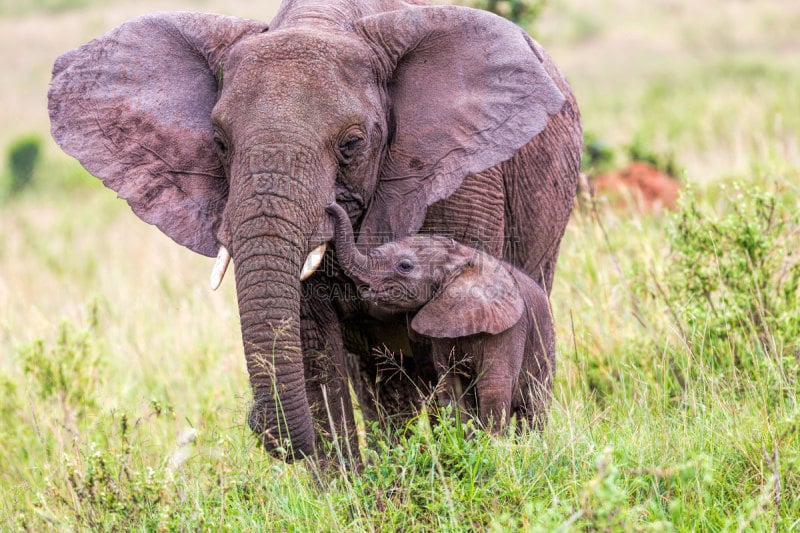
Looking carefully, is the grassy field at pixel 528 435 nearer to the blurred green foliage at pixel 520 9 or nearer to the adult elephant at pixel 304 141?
the adult elephant at pixel 304 141

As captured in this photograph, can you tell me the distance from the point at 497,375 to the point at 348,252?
33.1 inches

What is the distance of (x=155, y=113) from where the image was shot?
5.16 metres

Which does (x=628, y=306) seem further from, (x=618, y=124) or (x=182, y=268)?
(x=618, y=124)

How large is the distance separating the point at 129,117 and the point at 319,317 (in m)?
1.29

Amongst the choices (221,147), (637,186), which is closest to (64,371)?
(221,147)

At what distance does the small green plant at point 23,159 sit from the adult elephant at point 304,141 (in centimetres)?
1793

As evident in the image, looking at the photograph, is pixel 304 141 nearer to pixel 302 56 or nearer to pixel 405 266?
pixel 302 56

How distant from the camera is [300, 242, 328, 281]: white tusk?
14.5 ft

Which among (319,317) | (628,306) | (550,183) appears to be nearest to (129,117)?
(319,317)

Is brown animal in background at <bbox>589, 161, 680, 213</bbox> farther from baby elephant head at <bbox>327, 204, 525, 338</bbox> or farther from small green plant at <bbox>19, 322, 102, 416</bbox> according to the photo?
baby elephant head at <bbox>327, 204, 525, 338</bbox>

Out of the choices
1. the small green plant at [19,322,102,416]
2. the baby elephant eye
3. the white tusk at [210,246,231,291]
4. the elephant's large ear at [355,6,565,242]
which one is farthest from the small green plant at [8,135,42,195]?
the baby elephant eye

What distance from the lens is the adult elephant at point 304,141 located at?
172 inches

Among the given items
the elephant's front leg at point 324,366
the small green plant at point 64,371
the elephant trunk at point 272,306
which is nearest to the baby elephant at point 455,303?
the elephant trunk at point 272,306

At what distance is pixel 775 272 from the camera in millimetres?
6656
